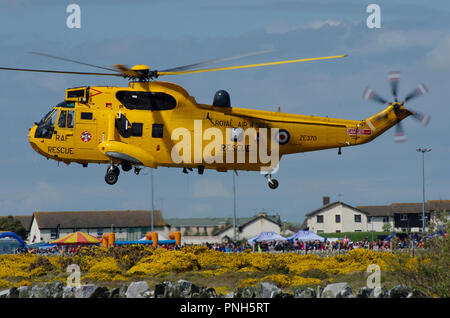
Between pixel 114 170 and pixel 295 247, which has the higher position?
pixel 114 170

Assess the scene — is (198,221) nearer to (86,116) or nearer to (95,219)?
(95,219)

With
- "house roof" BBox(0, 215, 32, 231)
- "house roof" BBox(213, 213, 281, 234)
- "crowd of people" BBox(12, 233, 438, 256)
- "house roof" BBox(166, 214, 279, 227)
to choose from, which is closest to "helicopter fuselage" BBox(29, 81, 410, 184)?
"crowd of people" BBox(12, 233, 438, 256)

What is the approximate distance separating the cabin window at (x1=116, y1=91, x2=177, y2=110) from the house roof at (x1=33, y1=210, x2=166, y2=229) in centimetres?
7398

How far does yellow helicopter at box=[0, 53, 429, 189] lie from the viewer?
110 feet

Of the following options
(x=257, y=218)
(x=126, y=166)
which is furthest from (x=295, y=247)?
(x=257, y=218)

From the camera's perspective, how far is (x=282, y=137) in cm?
3441

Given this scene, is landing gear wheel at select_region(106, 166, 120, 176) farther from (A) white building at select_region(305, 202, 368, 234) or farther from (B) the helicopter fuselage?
(A) white building at select_region(305, 202, 368, 234)

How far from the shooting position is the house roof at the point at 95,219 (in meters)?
106

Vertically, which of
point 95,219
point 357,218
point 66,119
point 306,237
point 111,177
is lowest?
point 306,237

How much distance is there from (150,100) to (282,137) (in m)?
6.65

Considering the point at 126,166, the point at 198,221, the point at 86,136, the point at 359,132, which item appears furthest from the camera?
the point at 198,221

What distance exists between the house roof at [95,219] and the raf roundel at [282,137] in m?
74.6

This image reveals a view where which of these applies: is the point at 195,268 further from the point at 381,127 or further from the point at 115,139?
the point at 381,127
